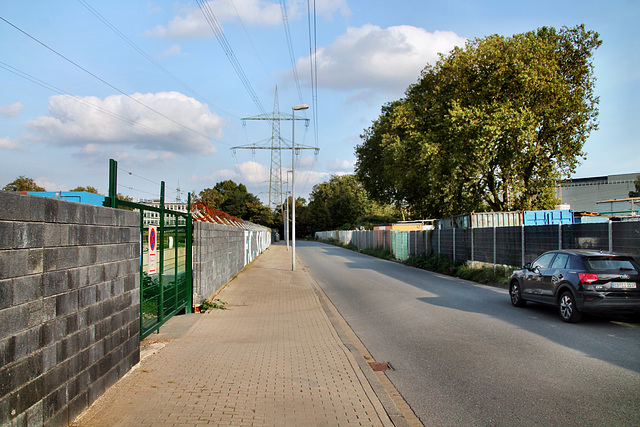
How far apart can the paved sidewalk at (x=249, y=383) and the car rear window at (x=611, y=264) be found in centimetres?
509

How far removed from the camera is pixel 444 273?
2269cm

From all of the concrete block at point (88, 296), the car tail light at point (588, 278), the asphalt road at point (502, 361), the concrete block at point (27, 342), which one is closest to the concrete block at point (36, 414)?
the concrete block at point (27, 342)

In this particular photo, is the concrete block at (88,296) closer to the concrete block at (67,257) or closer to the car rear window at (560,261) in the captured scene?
the concrete block at (67,257)

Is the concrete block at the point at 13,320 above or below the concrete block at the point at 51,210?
below

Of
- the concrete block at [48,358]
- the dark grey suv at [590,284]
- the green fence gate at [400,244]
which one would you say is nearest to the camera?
the concrete block at [48,358]

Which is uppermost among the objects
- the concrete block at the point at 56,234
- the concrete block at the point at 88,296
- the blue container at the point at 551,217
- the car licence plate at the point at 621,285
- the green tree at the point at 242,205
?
the green tree at the point at 242,205

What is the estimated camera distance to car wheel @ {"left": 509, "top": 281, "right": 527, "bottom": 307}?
11633mm

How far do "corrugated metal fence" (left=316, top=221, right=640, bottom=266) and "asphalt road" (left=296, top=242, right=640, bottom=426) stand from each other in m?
2.92

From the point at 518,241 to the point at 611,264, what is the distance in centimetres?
804

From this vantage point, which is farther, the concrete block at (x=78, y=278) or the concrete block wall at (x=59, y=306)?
the concrete block at (x=78, y=278)

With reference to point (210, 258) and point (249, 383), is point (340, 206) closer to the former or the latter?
point (210, 258)

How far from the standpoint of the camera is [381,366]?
6758 millimetres

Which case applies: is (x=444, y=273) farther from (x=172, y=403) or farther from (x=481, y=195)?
(x=172, y=403)

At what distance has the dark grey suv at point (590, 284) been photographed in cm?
912
